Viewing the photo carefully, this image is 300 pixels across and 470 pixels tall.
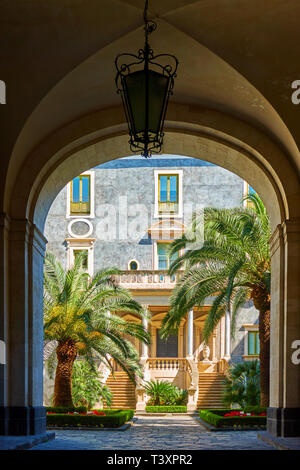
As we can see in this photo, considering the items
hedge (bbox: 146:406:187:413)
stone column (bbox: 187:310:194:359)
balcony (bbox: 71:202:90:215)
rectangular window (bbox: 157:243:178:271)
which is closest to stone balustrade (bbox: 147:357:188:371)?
stone column (bbox: 187:310:194:359)

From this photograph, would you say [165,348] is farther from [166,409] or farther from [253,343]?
[166,409]

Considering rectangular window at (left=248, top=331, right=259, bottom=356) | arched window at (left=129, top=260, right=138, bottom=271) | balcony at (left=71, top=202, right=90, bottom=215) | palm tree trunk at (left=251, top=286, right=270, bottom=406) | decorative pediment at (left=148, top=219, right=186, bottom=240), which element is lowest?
rectangular window at (left=248, top=331, right=259, bottom=356)

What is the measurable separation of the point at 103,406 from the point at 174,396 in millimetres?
3271

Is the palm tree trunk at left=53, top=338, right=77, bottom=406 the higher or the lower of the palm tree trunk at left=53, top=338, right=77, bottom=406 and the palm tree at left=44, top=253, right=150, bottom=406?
the lower

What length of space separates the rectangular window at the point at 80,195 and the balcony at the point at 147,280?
176 inches

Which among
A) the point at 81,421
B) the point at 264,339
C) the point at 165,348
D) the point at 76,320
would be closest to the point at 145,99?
the point at 264,339

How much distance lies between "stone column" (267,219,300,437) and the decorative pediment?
25.2 meters

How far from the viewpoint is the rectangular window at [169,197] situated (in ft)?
129

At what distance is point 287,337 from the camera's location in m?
13.1

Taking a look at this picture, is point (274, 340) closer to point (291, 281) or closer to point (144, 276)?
point (291, 281)

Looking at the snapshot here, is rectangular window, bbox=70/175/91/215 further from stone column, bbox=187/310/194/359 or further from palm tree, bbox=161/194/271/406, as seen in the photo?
palm tree, bbox=161/194/271/406

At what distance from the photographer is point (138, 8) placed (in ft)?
36.2

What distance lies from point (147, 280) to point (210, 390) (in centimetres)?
668

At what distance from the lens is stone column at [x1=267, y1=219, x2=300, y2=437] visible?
42.3 ft
